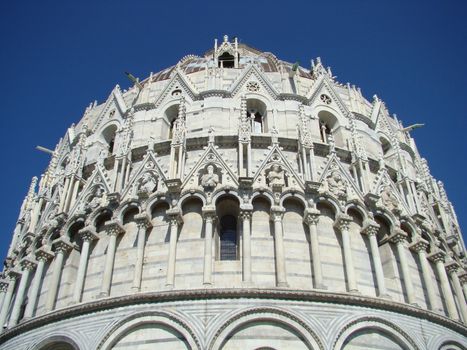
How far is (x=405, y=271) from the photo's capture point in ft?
63.4

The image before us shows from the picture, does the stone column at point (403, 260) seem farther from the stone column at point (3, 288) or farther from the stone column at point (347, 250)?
the stone column at point (3, 288)

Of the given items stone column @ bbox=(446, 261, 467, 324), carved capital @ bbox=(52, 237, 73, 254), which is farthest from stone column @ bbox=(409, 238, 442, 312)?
carved capital @ bbox=(52, 237, 73, 254)

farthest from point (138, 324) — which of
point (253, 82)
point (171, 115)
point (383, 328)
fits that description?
point (253, 82)

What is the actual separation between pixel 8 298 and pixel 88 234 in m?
5.05

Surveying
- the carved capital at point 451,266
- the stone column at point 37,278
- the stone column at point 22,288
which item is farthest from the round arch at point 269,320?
the carved capital at point 451,266

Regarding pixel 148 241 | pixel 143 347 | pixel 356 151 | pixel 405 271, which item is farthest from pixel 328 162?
pixel 143 347

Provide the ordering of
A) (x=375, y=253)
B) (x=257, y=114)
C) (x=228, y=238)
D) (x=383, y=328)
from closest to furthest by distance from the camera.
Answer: (x=383, y=328)
(x=375, y=253)
(x=228, y=238)
(x=257, y=114)

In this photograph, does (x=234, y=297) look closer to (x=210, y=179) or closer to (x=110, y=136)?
(x=210, y=179)

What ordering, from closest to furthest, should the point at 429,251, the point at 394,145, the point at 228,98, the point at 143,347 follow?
1. the point at 143,347
2. the point at 429,251
3. the point at 228,98
4. the point at 394,145

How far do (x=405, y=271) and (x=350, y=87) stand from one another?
11294 mm

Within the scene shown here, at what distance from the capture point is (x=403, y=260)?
19.7 m

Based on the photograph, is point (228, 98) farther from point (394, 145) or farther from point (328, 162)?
point (394, 145)

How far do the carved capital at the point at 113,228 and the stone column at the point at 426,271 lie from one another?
1130 centimetres

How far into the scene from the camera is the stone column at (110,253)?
18.1m
